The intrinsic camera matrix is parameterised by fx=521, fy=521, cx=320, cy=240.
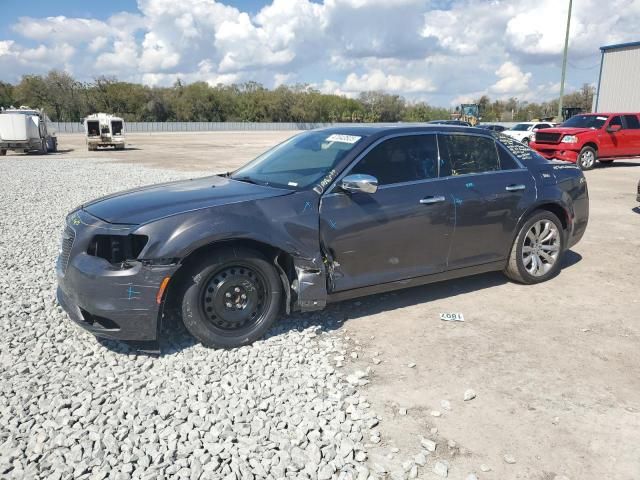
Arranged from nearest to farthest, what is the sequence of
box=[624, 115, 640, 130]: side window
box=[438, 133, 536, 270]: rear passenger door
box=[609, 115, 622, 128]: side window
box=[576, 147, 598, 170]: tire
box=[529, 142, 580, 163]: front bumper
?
box=[438, 133, 536, 270]: rear passenger door
box=[529, 142, 580, 163]: front bumper
box=[576, 147, 598, 170]: tire
box=[609, 115, 622, 128]: side window
box=[624, 115, 640, 130]: side window

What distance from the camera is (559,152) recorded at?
17.7 m

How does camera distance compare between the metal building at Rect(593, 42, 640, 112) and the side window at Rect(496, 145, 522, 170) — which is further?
the metal building at Rect(593, 42, 640, 112)

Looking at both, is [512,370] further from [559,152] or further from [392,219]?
[559,152]

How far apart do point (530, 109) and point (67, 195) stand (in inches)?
3800

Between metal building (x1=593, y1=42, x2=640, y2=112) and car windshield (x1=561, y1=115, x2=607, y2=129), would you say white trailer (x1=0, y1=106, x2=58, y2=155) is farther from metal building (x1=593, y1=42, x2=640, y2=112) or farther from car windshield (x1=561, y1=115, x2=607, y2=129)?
metal building (x1=593, y1=42, x2=640, y2=112)

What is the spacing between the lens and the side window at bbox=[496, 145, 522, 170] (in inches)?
211

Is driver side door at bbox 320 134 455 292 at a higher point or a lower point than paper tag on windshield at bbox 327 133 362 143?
lower

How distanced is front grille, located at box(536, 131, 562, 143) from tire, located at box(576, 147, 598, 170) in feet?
3.01

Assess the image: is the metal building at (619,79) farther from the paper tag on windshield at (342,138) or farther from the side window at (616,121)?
the paper tag on windshield at (342,138)

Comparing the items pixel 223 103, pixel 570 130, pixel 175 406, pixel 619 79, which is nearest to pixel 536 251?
pixel 175 406

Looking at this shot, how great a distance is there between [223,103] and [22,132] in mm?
73611

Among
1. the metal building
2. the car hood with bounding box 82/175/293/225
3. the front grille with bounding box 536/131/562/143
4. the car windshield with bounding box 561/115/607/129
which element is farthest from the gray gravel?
the metal building

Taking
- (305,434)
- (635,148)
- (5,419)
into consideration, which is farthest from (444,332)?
(635,148)

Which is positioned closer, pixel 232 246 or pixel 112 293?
pixel 112 293
